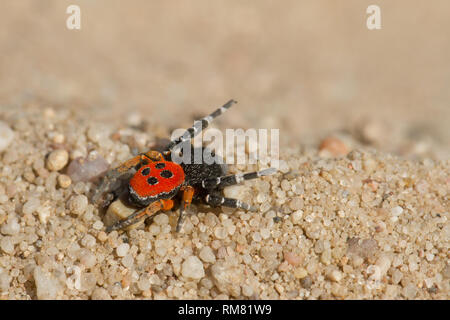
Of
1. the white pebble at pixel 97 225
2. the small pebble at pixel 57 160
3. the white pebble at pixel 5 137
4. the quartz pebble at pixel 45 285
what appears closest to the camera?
the quartz pebble at pixel 45 285

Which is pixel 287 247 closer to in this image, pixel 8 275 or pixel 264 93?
pixel 8 275

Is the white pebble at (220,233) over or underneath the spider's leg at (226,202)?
underneath

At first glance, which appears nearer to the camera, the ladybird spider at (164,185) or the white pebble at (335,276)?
the white pebble at (335,276)

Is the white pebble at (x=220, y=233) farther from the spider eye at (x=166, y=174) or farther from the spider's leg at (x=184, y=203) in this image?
the spider eye at (x=166, y=174)

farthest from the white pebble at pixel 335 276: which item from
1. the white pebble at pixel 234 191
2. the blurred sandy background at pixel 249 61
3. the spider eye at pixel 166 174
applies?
the blurred sandy background at pixel 249 61

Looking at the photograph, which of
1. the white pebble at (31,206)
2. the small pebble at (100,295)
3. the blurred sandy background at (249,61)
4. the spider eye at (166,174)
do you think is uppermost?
the blurred sandy background at (249,61)

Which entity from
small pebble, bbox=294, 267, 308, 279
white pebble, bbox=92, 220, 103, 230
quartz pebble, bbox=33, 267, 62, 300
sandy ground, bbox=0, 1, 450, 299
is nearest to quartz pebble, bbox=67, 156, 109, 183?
sandy ground, bbox=0, 1, 450, 299

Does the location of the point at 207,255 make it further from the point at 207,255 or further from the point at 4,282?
the point at 4,282
